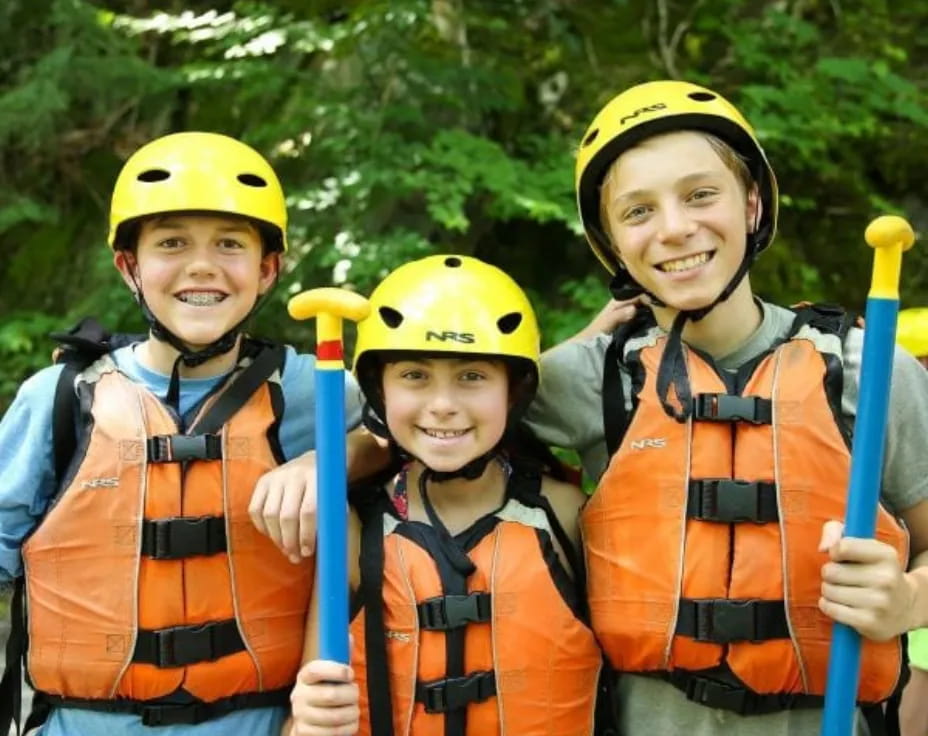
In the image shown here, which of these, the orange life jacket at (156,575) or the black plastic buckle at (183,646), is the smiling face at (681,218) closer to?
the orange life jacket at (156,575)

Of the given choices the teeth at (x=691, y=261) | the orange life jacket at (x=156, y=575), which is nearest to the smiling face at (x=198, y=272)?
the orange life jacket at (x=156, y=575)

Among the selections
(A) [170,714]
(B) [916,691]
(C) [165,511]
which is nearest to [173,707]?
(A) [170,714]

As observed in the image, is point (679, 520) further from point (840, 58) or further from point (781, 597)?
point (840, 58)

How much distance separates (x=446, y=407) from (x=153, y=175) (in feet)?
3.65

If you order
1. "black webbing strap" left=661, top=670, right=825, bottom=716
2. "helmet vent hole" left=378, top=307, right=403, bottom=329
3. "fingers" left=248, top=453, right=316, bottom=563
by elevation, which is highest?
"helmet vent hole" left=378, top=307, right=403, bottom=329

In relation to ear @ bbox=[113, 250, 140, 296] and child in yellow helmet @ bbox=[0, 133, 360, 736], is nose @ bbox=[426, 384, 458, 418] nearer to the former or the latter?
child in yellow helmet @ bbox=[0, 133, 360, 736]

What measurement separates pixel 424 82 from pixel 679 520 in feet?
15.2

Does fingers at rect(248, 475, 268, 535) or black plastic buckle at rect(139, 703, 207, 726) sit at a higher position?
fingers at rect(248, 475, 268, 535)

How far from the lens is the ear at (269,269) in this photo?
3.00 metres

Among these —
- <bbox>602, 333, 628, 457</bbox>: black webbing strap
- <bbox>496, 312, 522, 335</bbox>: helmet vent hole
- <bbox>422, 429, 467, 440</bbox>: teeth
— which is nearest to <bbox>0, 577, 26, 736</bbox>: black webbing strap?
<bbox>422, 429, 467, 440</bbox>: teeth

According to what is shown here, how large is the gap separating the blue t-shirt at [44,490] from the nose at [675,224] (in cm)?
122

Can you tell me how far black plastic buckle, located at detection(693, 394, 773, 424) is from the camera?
2.51 metres

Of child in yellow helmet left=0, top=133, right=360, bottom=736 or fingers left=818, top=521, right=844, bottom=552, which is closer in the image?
fingers left=818, top=521, right=844, bottom=552

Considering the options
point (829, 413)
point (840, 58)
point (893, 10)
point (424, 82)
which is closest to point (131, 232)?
point (829, 413)
